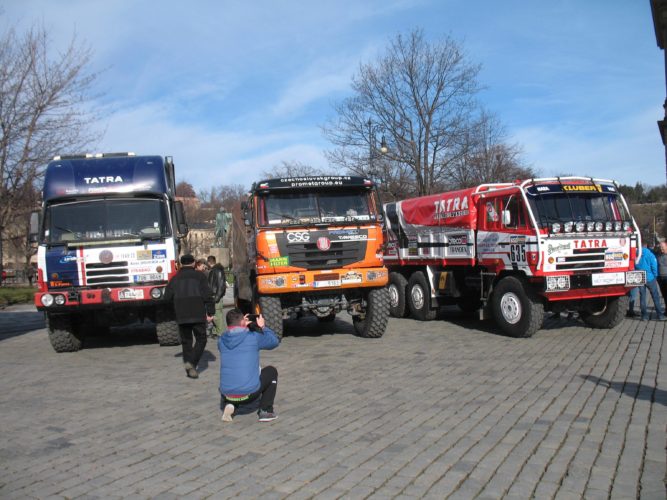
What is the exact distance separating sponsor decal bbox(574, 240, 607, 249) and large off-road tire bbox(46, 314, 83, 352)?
30.0 ft

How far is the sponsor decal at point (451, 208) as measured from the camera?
42.1 ft

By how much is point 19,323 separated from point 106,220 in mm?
8315

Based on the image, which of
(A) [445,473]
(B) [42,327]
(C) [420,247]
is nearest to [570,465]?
(A) [445,473]

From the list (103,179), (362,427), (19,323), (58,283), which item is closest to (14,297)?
(19,323)

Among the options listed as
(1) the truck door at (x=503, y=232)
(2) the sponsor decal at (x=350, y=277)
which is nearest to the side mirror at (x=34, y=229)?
(2) the sponsor decal at (x=350, y=277)

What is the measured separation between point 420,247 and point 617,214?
4.48m

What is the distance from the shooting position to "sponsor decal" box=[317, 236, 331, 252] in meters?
10.9

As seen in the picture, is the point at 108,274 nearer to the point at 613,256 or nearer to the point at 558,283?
the point at 558,283

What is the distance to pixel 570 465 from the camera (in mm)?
4676

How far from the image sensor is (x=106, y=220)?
1098 centimetres

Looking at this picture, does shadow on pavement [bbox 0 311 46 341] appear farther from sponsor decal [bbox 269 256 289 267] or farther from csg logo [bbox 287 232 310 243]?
csg logo [bbox 287 232 310 243]

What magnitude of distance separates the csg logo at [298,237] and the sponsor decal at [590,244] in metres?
4.70

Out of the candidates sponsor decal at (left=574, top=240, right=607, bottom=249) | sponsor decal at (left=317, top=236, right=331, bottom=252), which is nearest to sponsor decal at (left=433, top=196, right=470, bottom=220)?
sponsor decal at (left=574, top=240, right=607, bottom=249)

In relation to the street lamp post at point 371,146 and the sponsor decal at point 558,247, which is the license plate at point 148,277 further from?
the street lamp post at point 371,146
